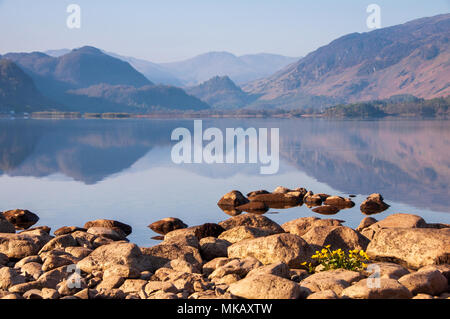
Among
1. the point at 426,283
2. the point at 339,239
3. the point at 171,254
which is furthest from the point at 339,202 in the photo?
the point at 426,283

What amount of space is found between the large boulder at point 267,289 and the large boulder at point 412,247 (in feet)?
18.5

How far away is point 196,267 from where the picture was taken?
50.0 ft

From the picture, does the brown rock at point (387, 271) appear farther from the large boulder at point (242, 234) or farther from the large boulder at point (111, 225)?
the large boulder at point (111, 225)

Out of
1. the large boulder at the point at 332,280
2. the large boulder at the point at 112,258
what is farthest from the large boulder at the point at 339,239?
the large boulder at the point at 112,258

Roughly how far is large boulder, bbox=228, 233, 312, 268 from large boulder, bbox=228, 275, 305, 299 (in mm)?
3421

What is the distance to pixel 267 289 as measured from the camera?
11.5 metres

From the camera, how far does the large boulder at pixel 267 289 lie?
445 inches

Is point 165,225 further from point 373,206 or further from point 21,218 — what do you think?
point 373,206

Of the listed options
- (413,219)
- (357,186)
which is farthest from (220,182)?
(413,219)

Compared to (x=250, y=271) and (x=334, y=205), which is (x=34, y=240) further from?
(x=334, y=205)

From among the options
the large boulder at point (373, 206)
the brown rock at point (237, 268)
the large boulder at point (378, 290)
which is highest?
the large boulder at point (378, 290)

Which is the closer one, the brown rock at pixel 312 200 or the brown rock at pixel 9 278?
the brown rock at pixel 9 278

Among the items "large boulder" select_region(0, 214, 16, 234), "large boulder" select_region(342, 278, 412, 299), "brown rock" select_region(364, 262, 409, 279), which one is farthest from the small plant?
"large boulder" select_region(0, 214, 16, 234)

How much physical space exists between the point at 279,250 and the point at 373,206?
17.0 metres
